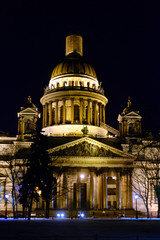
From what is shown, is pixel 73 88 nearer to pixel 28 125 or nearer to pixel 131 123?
pixel 28 125

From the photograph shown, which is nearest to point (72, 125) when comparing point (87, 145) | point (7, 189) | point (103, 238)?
point (87, 145)

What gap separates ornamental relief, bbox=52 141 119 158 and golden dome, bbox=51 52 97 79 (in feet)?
80.6

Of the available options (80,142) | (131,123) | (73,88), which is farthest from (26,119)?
(131,123)

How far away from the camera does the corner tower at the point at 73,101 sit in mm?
75000

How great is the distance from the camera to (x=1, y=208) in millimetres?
59500

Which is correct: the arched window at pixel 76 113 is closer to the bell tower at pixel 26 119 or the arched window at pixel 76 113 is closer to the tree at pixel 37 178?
the bell tower at pixel 26 119

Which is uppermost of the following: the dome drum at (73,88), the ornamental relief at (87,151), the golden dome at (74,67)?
the golden dome at (74,67)

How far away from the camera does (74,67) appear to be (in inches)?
3159

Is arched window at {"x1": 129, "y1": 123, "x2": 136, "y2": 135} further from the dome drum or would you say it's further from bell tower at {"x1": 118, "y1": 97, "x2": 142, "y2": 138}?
the dome drum

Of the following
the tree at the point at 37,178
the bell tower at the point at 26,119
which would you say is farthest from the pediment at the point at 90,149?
the tree at the point at 37,178

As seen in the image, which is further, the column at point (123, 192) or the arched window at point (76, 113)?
the arched window at point (76, 113)

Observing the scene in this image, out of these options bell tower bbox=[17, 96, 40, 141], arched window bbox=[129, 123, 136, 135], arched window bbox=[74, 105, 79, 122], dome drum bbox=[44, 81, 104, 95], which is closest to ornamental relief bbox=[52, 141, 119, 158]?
arched window bbox=[129, 123, 136, 135]

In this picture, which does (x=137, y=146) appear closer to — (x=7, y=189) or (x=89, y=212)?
(x=89, y=212)

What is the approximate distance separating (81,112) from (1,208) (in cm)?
2614
